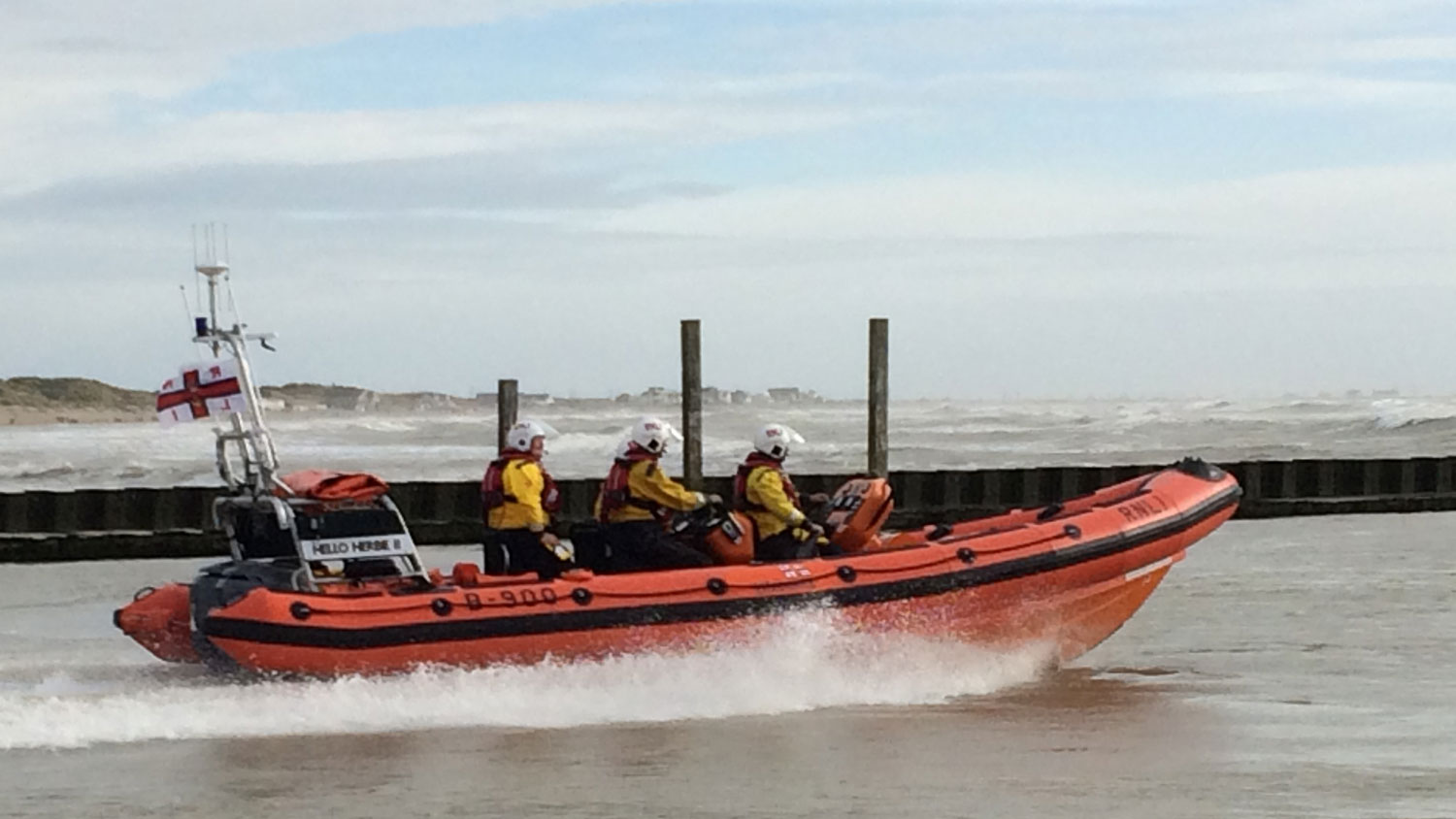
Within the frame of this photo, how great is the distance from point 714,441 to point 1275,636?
3574 centimetres

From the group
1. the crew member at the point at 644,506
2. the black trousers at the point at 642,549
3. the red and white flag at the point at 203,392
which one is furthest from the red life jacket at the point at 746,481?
the red and white flag at the point at 203,392

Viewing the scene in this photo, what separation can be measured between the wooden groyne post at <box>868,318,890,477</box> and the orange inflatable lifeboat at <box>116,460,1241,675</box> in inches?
251

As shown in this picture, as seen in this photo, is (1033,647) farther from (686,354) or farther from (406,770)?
(686,354)

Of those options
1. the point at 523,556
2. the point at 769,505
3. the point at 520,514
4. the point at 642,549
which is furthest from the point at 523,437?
the point at 769,505

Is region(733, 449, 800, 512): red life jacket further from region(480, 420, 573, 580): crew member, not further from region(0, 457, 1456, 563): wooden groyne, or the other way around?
region(0, 457, 1456, 563): wooden groyne

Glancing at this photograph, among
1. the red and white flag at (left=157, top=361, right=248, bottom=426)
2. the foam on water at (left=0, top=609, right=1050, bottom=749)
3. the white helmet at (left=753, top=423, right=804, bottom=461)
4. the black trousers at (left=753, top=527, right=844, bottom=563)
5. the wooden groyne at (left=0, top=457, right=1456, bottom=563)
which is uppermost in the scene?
the red and white flag at (left=157, top=361, right=248, bottom=426)

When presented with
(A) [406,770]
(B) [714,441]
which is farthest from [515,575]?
(B) [714,441]

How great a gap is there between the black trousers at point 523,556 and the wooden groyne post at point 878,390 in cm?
808

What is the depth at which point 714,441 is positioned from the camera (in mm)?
47656

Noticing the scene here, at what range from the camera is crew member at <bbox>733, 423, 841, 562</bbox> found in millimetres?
10758

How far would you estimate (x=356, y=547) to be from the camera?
395 inches

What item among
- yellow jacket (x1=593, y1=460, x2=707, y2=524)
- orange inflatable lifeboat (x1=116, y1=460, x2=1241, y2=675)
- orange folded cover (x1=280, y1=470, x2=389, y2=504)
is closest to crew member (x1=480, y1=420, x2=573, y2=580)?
orange inflatable lifeboat (x1=116, y1=460, x2=1241, y2=675)

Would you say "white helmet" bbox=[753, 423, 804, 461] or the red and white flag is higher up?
the red and white flag

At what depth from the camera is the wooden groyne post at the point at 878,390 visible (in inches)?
714
